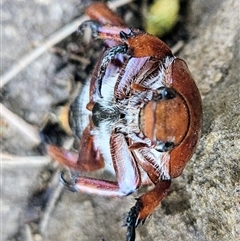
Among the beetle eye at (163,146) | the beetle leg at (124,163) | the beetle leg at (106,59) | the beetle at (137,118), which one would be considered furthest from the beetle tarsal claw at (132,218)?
the beetle leg at (106,59)

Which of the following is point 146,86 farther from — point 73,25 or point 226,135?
point 73,25

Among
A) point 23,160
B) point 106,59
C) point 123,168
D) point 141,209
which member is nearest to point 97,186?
point 123,168

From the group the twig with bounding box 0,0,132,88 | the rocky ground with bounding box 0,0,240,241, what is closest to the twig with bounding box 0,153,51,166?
the rocky ground with bounding box 0,0,240,241

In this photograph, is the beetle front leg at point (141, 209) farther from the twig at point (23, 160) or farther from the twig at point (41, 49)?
the twig at point (41, 49)

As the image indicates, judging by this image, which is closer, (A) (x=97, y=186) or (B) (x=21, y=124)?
(A) (x=97, y=186)

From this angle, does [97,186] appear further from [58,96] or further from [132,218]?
[58,96]

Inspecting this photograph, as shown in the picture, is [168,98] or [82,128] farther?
[82,128]

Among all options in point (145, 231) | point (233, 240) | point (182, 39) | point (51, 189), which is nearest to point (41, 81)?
point (51, 189)
